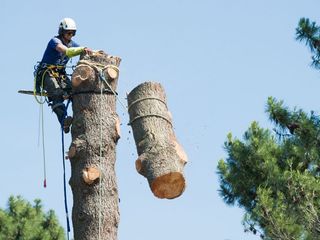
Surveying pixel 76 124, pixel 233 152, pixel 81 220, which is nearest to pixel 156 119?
pixel 76 124

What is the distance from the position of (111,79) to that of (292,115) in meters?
6.85

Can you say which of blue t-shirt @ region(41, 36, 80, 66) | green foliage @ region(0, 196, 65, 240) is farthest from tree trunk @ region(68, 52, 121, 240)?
green foliage @ region(0, 196, 65, 240)

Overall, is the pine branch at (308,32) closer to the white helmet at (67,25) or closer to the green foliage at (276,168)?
the green foliage at (276,168)

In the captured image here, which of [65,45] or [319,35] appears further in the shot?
[319,35]

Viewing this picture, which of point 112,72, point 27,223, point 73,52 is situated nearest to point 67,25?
point 73,52

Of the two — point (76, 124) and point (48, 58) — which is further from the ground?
point (48, 58)

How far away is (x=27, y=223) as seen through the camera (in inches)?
620

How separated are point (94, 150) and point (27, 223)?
10.9m

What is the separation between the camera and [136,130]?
5.41 m

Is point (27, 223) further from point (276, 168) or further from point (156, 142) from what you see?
point (156, 142)

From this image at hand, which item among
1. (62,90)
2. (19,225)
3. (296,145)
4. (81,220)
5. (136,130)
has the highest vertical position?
(19,225)

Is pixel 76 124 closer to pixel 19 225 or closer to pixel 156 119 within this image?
pixel 156 119

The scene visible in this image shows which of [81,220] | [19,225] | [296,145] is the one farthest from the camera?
[19,225]

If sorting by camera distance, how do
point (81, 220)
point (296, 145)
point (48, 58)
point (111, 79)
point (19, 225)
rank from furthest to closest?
point (19, 225)
point (296, 145)
point (48, 58)
point (111, 79)
point (81, 220)
